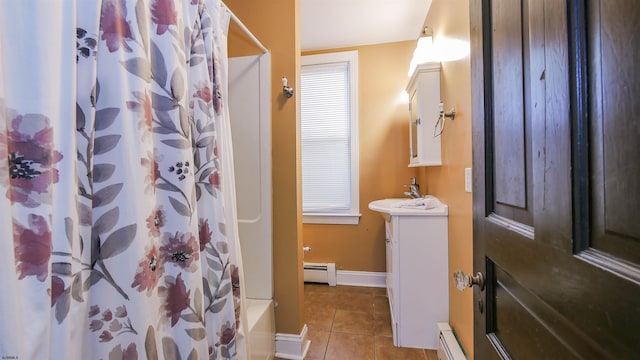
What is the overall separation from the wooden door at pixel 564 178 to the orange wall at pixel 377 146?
6.95ft

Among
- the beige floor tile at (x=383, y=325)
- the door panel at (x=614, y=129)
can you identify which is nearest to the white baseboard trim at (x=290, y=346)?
the beige floor tile at (x=383, y=325)

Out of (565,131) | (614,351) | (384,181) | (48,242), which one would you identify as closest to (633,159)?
(565,131)

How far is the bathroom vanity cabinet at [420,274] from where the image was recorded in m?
1.79

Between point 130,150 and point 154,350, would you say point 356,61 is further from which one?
point 154,350

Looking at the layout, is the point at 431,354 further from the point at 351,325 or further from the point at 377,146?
the point at 377,146

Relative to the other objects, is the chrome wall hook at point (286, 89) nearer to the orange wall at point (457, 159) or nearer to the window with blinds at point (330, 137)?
the orange wall at point (457, 159)

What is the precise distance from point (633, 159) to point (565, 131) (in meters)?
0.11

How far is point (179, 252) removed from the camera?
813mm

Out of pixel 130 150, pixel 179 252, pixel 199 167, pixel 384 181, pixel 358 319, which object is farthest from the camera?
pixel 384 181

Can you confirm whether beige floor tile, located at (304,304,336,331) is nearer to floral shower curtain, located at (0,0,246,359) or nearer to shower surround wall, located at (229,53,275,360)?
shower surround wall, located at (229,53,275,360)

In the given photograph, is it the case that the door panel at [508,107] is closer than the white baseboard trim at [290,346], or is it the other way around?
the door panel at [508,107]

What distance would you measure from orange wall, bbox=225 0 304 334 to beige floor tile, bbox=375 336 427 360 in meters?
0.57

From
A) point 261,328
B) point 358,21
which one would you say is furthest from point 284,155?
point 358,21

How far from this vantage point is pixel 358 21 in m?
2.44
